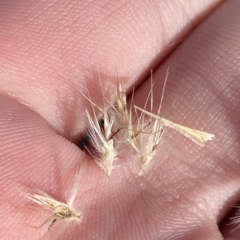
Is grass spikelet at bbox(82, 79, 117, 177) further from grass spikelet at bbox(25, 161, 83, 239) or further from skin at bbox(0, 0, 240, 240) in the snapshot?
grass spikelet at bbox(25, 161, 83, 239)

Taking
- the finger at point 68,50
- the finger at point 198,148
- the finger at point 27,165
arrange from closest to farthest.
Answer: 1. the finger at point 27,165
2. the finger at point 198,148
3. the finger at point 68,50

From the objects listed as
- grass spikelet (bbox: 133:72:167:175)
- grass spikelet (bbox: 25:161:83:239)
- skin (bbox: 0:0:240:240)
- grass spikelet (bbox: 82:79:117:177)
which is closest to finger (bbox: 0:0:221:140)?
skin (bbox: 0:0:240:240)

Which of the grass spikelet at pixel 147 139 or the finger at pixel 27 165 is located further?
the grass spikelet at pixel 147 139

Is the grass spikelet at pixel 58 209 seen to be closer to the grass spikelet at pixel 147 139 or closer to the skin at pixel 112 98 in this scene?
the skin at pixel 112 98

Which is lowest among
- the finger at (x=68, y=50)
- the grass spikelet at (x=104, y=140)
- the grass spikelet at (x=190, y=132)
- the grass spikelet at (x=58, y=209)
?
the grass spikelet at (x=58, y=209)

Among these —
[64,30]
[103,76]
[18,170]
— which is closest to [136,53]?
[103,76]

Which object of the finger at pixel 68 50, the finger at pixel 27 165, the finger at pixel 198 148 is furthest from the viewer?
the finger at pixel 68 50

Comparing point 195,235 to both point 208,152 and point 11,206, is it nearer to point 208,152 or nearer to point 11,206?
point 208,152

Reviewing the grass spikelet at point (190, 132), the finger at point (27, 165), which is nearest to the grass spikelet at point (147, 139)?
the grass spikelet at point (190, 132)

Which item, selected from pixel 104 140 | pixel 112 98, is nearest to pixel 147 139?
pixel 104 140
